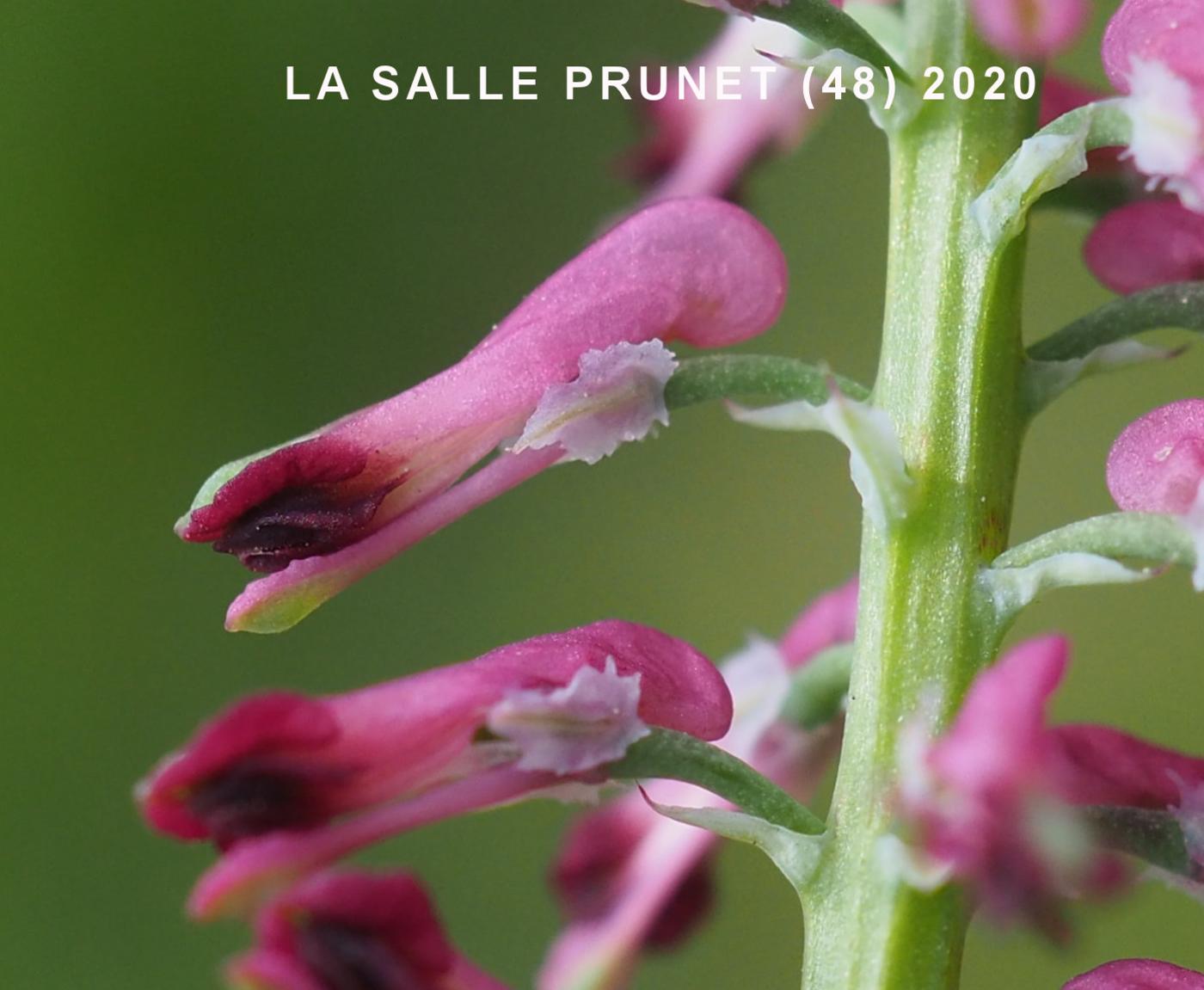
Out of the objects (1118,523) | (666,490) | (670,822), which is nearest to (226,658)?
(666,490)

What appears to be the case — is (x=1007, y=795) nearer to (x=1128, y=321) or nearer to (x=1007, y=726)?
(x=1007, y=726)

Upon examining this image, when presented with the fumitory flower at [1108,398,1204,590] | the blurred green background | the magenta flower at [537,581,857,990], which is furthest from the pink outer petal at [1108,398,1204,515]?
the blurred green background

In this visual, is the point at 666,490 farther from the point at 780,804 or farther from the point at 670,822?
the point at 780,804

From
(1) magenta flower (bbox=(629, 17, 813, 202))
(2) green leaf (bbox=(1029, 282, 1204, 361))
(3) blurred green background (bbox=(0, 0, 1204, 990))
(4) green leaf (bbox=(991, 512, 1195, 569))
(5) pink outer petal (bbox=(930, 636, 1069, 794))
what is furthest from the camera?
(3) blurred green background (bbox=(0, 0, 1204, 990))

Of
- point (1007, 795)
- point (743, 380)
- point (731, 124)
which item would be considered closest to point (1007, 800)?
point (1007, 795)

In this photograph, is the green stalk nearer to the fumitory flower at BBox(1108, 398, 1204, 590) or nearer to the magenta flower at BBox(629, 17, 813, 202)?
the fumitory flower at BBox(1108, 398, 1204, 590)

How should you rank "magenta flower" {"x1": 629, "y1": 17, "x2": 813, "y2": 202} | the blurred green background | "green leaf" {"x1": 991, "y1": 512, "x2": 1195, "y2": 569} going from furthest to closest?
the blurred green background → "magenta flower" {"x1": 629, "y1": 17, "x2": 813, "y2": 202} → "green leaf" {"x1": 991, "y1": 512, "x2": 1195, "y2": 569}
